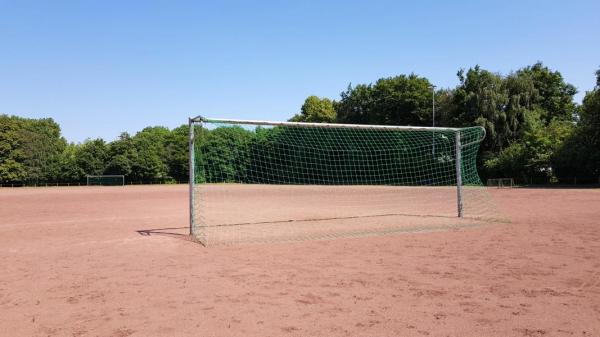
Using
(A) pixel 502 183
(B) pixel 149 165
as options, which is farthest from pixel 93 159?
(A) pixel 502 183

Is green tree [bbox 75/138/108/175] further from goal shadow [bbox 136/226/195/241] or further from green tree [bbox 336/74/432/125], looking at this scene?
goal shadow [bbox 136/226/195/241]

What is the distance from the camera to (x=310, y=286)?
5.52 m

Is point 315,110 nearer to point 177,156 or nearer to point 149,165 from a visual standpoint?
point 177,156

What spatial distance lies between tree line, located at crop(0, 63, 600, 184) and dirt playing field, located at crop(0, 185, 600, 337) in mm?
13089

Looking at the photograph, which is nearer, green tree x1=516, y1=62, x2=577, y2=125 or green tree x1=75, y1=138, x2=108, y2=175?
green tree x1=516, y1=62, x2=577, y2=125

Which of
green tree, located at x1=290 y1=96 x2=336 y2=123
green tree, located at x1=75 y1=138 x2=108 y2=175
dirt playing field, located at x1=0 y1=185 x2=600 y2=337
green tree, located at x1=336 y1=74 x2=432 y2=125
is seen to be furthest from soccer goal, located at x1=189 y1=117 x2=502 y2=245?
green tree, located at x1=290 y1=96 x2=336 y2=123

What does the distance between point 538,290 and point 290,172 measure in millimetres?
27152

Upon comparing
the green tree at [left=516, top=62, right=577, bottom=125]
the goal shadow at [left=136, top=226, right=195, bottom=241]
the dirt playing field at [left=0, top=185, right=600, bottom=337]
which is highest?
the green tree at [left=516, top=62, right=577, bottom=125]

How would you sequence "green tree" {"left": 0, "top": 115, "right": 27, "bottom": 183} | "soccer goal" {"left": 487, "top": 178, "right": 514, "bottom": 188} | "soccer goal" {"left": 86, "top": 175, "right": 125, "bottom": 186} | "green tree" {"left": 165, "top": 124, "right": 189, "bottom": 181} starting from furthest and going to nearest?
1. "green tree" {"left": 165, "top": 124, "right": 189, "bottom": 181}
2. "soccer goal" {"left": 86, "top": 175, "right": 125, "bottom": 186}
3. "green tree" {"left": 0, "top": 115, "right": 27, "bottom": 183}
4. "soccer goal" {"left": 487, "top": 178, "right": 514, "bottom": 188}

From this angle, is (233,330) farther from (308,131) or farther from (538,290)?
(308,131)

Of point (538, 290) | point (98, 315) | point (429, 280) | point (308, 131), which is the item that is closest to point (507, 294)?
point (538, 290)

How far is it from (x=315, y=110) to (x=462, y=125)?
3721 cm

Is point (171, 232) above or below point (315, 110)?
below

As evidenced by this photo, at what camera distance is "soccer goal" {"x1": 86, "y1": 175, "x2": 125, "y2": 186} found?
5609cm
